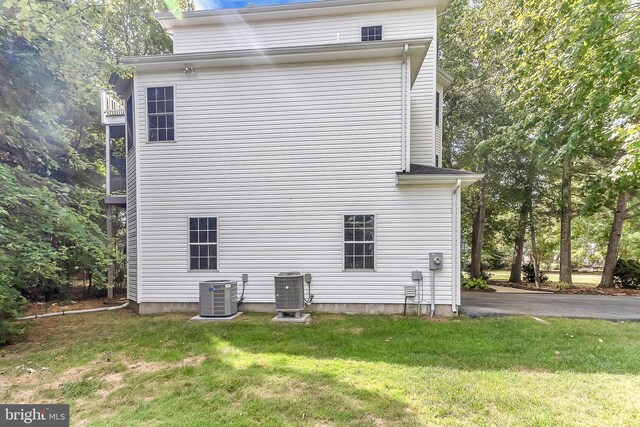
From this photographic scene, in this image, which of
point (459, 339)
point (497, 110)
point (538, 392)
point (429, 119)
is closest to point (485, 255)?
point (497, 110)

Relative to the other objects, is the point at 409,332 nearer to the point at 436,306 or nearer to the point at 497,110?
the point at 436,306

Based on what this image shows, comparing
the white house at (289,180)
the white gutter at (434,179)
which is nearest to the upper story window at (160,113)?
the white house at (289,180)

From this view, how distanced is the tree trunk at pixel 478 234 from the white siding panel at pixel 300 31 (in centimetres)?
769

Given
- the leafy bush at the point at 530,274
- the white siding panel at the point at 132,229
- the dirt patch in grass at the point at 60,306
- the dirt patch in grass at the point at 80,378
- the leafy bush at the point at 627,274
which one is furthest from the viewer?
the leafy bush at the point at 530,274

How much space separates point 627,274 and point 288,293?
46.3ft

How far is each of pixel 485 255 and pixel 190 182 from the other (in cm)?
1983

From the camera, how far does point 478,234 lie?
1440cm

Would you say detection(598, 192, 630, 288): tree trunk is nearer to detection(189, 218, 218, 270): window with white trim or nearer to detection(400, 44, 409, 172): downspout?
detection(400, 44, 409, 172): downspout

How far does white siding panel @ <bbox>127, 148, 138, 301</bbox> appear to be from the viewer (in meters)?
8.04

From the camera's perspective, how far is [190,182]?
25.3 ft

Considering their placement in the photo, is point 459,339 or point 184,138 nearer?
point 459,339

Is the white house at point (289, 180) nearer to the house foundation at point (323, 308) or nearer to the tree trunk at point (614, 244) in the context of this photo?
the house foundation at point (323, 308)

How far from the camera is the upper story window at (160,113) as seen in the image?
25.6 ft

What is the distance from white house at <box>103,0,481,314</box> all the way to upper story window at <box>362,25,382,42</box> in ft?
9.01
